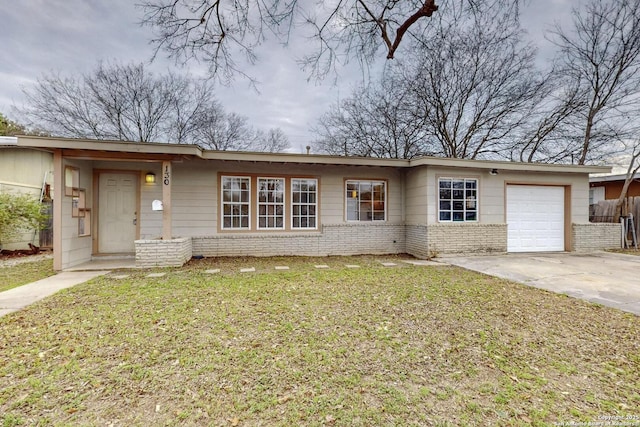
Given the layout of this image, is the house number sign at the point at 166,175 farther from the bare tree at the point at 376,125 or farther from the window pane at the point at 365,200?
the bare tree at the point at 376,125

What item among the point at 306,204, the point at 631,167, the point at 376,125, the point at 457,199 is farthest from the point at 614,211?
the point at 306,204

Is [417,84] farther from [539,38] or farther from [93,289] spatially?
[93,289]

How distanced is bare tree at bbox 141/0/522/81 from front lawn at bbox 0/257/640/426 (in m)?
3.76

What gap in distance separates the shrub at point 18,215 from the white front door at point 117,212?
2493 mm

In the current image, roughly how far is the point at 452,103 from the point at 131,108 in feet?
51.5

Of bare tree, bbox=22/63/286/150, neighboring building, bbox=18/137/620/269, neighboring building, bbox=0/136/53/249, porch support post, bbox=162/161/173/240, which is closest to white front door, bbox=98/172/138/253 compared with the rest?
neighboring building, bbox=18/137/620/269

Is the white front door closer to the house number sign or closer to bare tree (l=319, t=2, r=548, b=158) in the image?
the house number sign

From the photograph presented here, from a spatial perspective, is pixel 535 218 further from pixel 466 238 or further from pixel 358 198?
pixel 358 198

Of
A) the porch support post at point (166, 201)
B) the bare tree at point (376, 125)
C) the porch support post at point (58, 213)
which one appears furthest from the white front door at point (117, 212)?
the bare tree at point (376, 125)

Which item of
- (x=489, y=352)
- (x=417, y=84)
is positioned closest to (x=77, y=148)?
(x=489, y=352)

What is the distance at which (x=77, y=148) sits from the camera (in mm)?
5953

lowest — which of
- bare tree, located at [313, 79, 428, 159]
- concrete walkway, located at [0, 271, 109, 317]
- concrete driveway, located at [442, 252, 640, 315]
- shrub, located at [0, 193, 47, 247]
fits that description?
concrete driveway, located at [442, 252, 640, 315]

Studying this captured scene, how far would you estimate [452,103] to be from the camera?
13742mm

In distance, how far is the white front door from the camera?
7.46 metres
